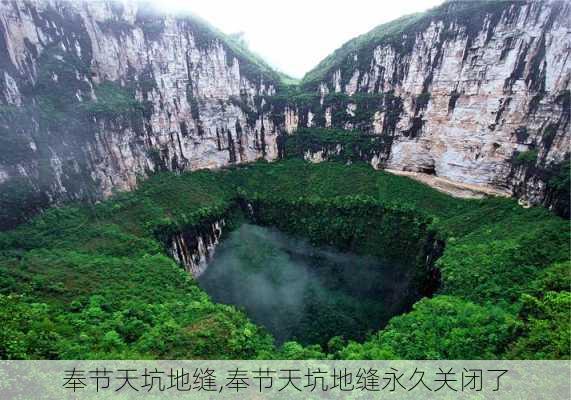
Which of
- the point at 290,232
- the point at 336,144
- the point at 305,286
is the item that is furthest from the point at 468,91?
the point at 305,286

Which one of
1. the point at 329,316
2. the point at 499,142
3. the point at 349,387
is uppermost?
the point at 499,142

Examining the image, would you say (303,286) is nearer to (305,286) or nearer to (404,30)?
(305,286)

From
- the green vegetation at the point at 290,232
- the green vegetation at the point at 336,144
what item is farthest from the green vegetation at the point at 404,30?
the green vegetation at the point at 290,232

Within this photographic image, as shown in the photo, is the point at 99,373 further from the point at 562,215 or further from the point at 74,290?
the point at 562,215

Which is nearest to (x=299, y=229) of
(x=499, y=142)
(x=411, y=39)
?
(x=499, y=142)

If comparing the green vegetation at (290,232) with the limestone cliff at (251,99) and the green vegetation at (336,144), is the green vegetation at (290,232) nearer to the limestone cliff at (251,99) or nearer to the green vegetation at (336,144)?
the green vegetation at (336,144)
